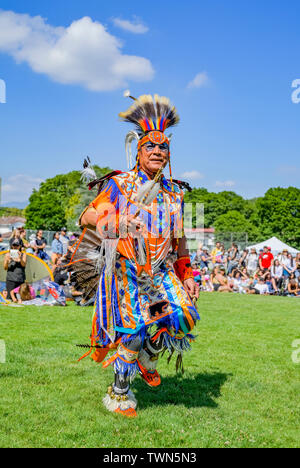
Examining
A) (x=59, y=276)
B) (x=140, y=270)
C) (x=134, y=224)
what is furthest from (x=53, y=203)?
(x=134, y=224)

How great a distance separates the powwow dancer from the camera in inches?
157

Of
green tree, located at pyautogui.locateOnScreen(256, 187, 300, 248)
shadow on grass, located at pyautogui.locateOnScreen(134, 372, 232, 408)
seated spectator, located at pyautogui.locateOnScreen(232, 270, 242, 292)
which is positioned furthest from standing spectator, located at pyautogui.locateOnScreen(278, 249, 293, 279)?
green tree, located at pyautogui.locateOnScreen(256, 187, 300, 248)

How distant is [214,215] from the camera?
79.2 meters

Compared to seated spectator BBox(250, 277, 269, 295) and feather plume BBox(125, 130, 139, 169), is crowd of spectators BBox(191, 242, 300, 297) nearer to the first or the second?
seated spectator BBox(250, 277, 269, 295)

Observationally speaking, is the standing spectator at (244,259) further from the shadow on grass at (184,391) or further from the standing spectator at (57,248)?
the shadow on grass at (184,391)

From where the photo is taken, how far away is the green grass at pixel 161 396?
11.8 feet

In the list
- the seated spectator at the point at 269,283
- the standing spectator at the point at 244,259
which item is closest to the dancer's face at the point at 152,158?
the seated spectator at the point at 269,283

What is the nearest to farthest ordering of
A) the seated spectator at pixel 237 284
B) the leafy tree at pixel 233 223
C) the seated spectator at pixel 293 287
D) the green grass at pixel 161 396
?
the green grass at pixel 161 396 < the seated spectator at pixel 293 287 < the seated spectator at pixel 237 284 < the leafy tree at pixel 233 223

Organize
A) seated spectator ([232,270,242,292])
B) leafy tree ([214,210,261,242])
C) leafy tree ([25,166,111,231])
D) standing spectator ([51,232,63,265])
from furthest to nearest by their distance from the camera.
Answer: leafy tree ([214,210,261,242]) < leafy tree ([25,166,111,231]) < seated spectator ([232,270,242,292]) < standing spectator ([51,232,63,265])

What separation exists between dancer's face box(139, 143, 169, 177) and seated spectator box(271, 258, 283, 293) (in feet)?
48.2

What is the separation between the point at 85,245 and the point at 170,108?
1.60 metres
